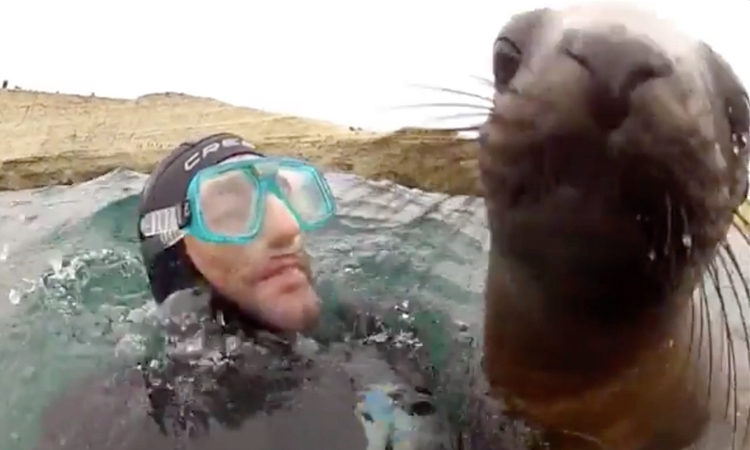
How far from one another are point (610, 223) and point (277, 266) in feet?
3.04

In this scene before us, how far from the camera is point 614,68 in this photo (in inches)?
59.6

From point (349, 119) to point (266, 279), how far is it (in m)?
2.33

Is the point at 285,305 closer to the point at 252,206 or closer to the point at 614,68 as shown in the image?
the point at 252,206

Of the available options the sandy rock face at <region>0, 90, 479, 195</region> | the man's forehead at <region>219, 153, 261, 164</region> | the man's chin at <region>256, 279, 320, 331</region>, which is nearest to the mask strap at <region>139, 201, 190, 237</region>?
the man's forehead at <region>219, 153, 261, 164</region>

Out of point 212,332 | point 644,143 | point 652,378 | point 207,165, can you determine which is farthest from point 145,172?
point 644,143

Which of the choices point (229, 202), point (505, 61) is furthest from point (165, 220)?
point (505, 61)

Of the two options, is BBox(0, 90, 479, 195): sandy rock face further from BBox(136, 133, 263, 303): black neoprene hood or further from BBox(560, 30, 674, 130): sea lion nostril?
BBox(560, 30, 674, 130): sea lion nostril

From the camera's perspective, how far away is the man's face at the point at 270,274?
238cm

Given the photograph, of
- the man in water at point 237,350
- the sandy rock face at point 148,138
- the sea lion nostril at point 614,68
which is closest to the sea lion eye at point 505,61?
the sea lion nostril at point 614,68

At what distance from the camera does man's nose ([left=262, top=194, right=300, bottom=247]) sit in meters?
2.42

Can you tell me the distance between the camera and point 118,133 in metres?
4.08

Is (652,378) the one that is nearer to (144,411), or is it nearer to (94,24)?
(144,411)

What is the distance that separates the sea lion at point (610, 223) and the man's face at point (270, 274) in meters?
0.41

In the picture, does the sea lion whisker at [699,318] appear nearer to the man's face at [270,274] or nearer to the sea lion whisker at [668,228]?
the sea lion whisker at [668,228]
